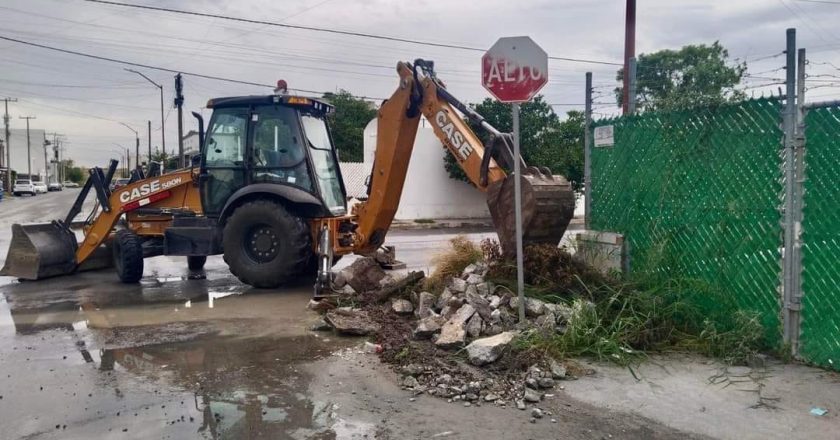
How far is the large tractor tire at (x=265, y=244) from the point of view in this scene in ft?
30.4

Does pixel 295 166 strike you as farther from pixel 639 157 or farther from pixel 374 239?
pixel 639 157

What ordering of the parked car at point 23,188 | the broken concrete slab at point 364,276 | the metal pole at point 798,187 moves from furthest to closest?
the parked car at point 23,188 < the broken concrete slab at point 364,276 < the metal pole at point 798,187

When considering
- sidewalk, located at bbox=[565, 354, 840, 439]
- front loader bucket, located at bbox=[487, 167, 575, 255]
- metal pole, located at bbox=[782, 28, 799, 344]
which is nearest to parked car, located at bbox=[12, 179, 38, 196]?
front loader bucket, located at bbox=[487, 167, 575, 255]

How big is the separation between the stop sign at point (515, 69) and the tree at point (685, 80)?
150cm

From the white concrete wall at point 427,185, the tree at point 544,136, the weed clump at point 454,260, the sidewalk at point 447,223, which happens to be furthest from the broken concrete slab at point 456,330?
the white concrete wall at point 427,185

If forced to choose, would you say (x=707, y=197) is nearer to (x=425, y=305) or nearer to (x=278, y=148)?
(x=425, y=305)

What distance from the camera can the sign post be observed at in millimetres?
6234

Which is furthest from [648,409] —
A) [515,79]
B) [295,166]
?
[295,166]

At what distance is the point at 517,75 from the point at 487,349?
8.59 ft

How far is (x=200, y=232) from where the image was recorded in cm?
1002

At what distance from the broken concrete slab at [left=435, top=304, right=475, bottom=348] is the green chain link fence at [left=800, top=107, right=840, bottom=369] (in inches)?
113

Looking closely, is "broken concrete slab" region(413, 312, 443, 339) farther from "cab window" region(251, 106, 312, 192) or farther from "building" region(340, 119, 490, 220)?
"building" region(340, 119, 490, 220)

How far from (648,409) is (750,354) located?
1543 mm

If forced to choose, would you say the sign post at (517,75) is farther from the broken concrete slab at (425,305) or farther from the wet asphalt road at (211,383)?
the wet asphalt road at (211,383)
